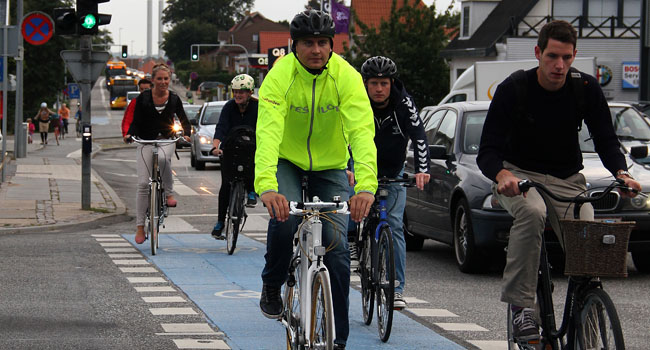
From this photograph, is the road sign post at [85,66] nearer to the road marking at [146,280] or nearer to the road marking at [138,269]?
the road marking at [138,269]

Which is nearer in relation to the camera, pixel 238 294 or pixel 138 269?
pixel 238 294

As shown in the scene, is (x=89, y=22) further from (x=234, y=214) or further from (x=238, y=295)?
(x=238, y=295)

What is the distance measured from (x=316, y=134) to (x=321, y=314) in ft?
3.32

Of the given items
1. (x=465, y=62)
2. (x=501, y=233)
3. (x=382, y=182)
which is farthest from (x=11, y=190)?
(x=465, y=62)

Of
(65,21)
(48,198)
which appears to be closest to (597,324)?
(65,21)

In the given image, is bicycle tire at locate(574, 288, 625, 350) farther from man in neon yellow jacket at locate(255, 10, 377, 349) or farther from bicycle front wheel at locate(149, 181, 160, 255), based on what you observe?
bicycle front wheel at locate(149, 181, 160, 255)

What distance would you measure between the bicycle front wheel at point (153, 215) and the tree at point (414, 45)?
36.6m

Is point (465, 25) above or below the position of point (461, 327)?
above

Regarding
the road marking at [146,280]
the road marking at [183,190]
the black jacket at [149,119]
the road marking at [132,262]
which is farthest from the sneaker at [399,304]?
the road marking at [183,190]

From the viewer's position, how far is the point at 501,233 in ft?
35.8

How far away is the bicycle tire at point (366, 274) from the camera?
842 centimetres

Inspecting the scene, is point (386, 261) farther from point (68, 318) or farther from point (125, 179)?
point (125, 179)

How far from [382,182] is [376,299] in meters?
0.85

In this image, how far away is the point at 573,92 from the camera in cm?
609
